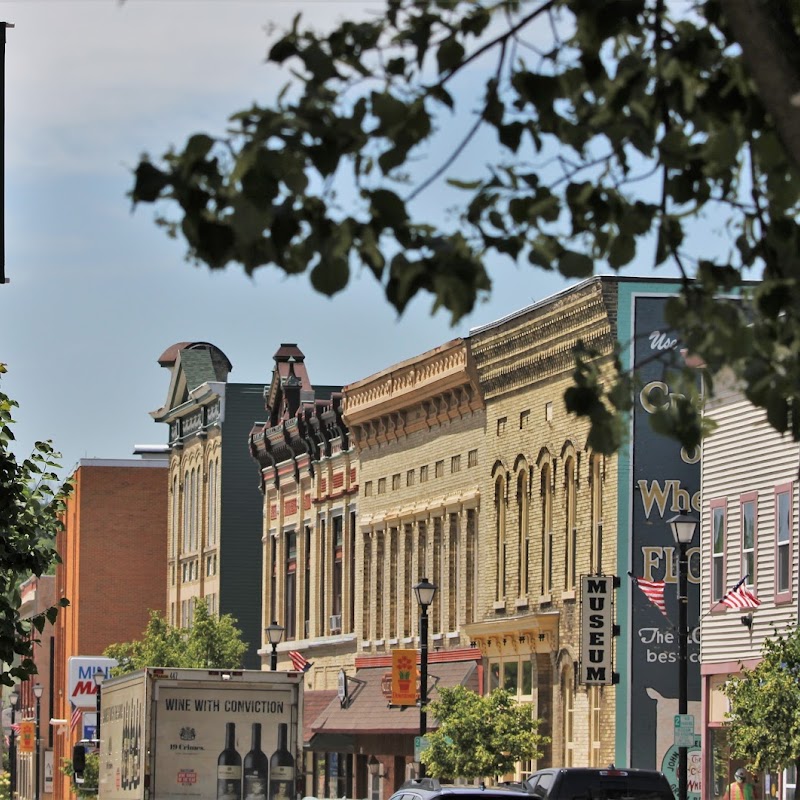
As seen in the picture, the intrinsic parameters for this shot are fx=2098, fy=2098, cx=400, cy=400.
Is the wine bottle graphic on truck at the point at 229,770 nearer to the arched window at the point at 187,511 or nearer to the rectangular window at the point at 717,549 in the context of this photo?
the rectangular window at the point at 717,549

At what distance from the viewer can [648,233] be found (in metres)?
8.59

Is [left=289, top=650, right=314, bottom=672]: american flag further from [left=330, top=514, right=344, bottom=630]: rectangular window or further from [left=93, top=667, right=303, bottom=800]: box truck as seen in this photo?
[left=93, top=667, right=303, bottom=800]: box truck

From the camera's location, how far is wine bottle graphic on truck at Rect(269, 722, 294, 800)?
27.3 meters

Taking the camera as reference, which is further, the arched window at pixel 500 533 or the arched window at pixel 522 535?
the arched window at pixel 500 533

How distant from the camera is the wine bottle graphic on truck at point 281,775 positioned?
27297mm

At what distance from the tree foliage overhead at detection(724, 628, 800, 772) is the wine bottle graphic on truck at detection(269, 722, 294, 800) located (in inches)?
254

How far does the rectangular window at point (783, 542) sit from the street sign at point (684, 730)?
13.8 ft

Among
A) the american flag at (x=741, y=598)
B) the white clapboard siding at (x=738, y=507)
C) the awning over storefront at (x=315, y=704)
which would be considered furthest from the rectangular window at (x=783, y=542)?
the awning over storefront at (x=315, y=704)

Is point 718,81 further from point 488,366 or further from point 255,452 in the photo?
point 255,452

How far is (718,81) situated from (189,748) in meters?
20.4

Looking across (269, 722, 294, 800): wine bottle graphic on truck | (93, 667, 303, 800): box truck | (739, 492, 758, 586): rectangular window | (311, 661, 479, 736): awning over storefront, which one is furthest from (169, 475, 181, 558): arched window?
(269, 722, 294, 800): wine bottle graphic on truck

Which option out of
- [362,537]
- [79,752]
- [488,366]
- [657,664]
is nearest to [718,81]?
[79,752]

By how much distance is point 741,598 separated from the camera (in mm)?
36156

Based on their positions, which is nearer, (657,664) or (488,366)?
(657,664)
